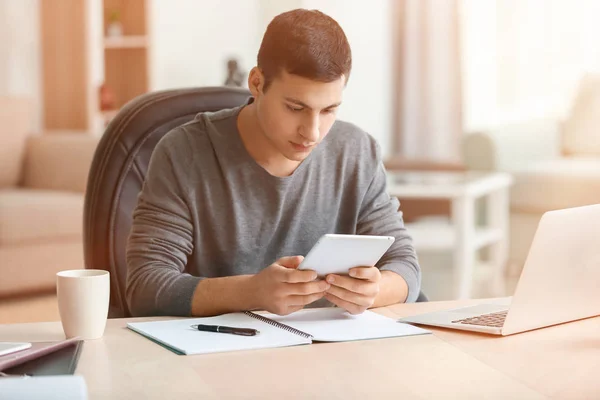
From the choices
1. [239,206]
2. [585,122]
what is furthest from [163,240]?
[585,122]

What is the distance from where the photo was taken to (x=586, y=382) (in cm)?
99

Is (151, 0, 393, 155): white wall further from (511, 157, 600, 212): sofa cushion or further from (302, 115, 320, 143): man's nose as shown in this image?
(302, 115, 320, 143): man's nose

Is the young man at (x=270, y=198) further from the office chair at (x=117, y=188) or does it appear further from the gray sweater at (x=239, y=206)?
the office chair at (x=117, y=188)

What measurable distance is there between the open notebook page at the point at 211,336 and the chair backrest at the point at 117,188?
0.44m

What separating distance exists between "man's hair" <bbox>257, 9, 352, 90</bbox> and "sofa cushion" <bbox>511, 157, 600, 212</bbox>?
275 centimetres

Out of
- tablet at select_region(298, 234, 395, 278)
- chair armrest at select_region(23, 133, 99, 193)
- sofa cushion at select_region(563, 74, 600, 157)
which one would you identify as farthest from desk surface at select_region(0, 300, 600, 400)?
sofa cushion at select_region(563, 74, 600, 157)

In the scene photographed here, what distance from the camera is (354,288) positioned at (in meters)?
1.25

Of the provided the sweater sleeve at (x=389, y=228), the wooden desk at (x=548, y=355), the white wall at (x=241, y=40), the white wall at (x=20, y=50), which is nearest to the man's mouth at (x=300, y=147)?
the sweater sleeve at (x=389, y=228)

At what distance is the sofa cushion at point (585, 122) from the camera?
4566 millimetres

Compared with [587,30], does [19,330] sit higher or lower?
lower

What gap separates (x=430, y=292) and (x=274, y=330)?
2.52 metres

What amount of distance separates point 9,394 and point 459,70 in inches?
Result: 205

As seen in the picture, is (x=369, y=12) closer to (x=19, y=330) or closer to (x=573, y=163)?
(x=573, y=163)

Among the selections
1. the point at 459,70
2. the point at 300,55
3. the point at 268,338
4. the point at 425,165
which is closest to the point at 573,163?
the point at 425,165
